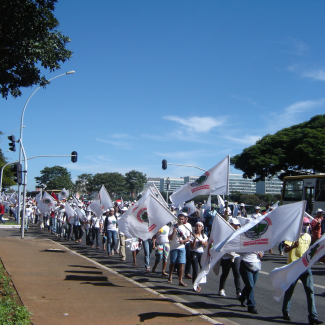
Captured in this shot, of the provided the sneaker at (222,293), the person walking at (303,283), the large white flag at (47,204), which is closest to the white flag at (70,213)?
the large white flag at (47,204)

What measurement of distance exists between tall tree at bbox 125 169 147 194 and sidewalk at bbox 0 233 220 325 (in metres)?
94.2

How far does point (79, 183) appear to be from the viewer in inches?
3971

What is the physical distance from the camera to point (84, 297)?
24.6ft

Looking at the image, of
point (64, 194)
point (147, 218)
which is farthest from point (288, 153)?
point (147, 218)

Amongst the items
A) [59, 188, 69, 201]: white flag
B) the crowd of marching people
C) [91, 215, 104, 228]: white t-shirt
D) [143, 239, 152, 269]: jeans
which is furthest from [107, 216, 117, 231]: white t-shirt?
[59, 188, 69, 201]: white flag

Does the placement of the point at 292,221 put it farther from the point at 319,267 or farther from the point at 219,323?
the point at 319,267

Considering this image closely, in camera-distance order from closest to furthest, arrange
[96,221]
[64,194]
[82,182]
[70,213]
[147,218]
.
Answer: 1. [147,218]
2. [96,221]
3. [70,213]
4. [64,194]
5. [82,182]

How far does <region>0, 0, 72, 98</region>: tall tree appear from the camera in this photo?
8.19 m

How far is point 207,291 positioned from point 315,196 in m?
13.7

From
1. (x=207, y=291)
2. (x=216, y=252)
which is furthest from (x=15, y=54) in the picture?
(x=207, y=291)

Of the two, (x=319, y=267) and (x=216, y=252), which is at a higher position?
(x=216, y=252)

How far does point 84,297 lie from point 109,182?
295 ft

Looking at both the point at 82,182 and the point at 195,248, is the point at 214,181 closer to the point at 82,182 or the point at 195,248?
the point at 195,248

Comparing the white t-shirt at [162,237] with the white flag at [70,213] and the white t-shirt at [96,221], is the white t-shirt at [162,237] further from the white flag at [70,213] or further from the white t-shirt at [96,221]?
the white flag at [70,213]
